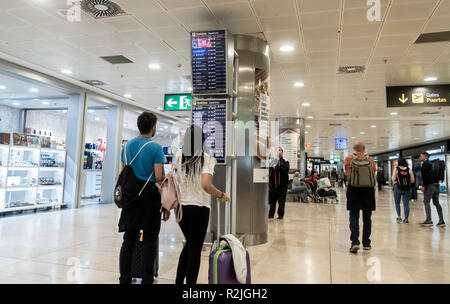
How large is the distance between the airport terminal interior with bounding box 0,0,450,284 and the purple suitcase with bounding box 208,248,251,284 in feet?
1.31

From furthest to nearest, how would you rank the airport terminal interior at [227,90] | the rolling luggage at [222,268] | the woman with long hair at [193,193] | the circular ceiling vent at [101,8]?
the circular ceiling vent at [101,8], the airport terminal interior at [227,90], the woman with long hair at [193,193], the rolling luggage at [222,268]

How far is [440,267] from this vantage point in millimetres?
3631

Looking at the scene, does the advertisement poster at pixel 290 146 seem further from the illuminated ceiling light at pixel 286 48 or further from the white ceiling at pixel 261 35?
the illuminated ceiling light at pixel 286 48

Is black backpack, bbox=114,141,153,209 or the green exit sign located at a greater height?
the green exit sign

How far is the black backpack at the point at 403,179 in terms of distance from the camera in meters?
6.74

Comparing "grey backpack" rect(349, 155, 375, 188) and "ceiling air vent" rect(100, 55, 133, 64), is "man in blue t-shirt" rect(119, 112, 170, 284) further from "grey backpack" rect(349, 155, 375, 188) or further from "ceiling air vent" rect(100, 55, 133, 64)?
"ceiling air vent" rect(100, 55, 133, 64)

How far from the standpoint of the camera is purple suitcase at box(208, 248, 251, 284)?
2248mm

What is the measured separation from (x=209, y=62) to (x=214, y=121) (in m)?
0.89

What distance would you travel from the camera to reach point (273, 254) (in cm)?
411

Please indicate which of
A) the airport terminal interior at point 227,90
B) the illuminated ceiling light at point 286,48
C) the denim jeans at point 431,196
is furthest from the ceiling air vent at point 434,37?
the denim jeans at point 431,196

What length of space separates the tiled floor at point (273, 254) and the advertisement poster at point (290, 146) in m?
6.47

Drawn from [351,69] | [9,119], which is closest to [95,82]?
[9,119]

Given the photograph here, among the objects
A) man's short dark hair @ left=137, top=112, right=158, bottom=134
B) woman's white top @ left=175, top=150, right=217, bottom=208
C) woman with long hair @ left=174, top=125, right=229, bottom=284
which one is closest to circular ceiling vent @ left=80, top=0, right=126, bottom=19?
man's short dark hair @ left=137, top=112, right=158, bottom=134
